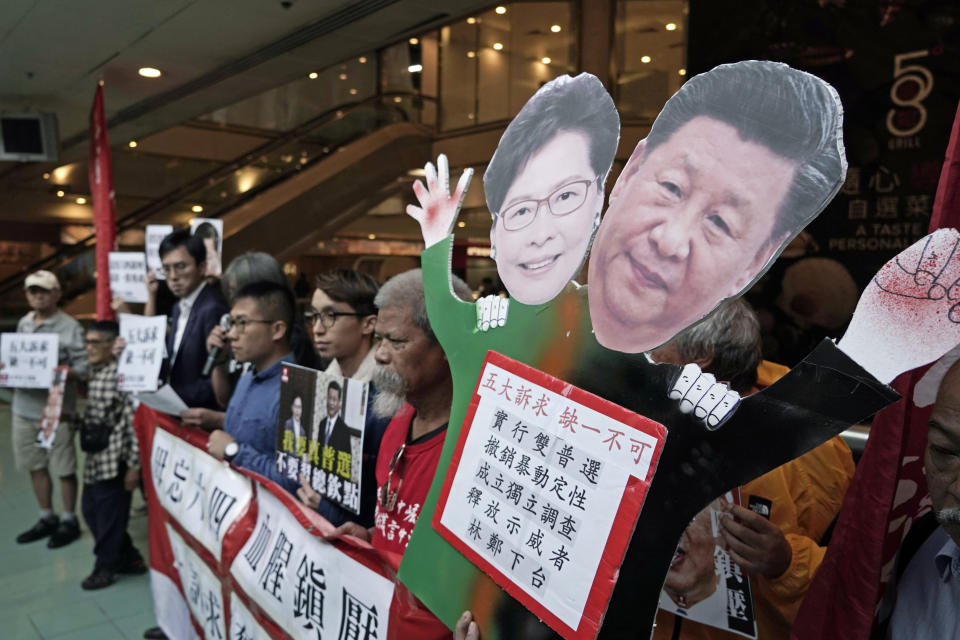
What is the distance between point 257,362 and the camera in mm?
2398

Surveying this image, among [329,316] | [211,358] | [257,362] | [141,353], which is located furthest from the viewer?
[141,353]

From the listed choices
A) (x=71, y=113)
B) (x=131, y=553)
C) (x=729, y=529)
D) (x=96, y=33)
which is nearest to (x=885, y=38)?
(x=729, y=529)

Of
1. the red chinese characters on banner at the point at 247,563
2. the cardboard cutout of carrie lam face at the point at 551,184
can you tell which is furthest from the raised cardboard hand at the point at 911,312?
the red chinese characters on banner at the point at 247,563

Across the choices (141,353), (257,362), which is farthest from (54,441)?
(257,362)

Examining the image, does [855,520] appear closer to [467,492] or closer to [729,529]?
[729,529]

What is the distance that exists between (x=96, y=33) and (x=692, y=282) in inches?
173

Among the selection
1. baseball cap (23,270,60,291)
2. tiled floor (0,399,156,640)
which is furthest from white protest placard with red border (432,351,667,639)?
baseball cap (23,270,60,291)

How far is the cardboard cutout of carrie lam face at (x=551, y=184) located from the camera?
3.39 feet

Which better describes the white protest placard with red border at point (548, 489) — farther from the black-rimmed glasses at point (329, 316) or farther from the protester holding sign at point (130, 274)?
the protester holding sign at point (130, 274)

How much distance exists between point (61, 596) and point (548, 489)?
3286 mm

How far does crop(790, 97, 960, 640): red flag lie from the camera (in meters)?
0.85

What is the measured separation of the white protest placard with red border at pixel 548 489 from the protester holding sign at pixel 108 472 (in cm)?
278

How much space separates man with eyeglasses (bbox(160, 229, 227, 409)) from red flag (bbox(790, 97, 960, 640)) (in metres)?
2.67

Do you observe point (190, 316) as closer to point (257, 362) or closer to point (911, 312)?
point (257, 362)
